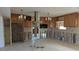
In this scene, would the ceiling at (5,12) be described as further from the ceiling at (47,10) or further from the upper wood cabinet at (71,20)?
the upper wood cabinet at (71,20)

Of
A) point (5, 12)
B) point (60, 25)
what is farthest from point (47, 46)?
point (5, 12)

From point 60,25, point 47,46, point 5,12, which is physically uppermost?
point 5,12

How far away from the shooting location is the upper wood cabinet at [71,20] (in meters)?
1.80

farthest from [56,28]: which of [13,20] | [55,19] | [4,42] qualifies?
[4,42]

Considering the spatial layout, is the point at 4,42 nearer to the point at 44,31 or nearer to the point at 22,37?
the point at 22,37

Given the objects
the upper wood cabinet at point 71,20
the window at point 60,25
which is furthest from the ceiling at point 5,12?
the upper wood cabinet at point 71,20

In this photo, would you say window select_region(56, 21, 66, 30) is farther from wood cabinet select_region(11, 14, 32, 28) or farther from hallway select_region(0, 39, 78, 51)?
wood cabinet select_region(11, 14, 32, 28)

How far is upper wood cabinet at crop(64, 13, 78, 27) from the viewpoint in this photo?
1800mm

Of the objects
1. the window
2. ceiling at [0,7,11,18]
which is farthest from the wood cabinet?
the window

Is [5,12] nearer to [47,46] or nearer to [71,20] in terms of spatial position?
[47,46]

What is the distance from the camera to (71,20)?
1.92m

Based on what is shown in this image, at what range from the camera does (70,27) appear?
1920mm

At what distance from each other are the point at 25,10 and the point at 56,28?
65cm
